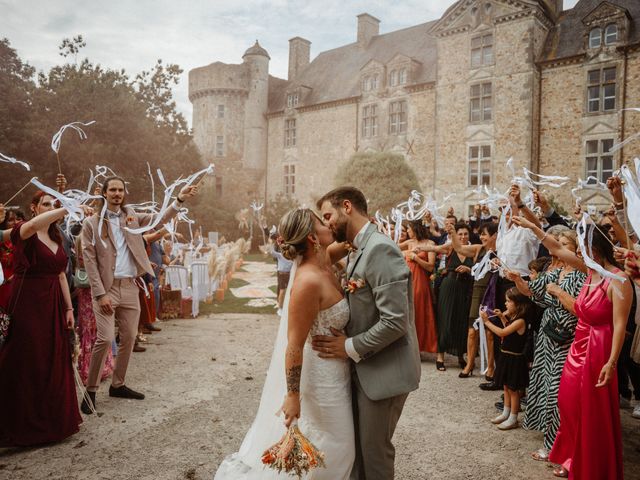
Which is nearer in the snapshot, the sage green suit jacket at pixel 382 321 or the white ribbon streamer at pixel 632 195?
the white ribbon streamer at pixel 632 195

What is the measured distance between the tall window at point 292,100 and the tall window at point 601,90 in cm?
1987

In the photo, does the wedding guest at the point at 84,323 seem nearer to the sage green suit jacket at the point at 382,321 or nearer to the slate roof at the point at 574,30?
the sage green suit jacket at the point at 382,321

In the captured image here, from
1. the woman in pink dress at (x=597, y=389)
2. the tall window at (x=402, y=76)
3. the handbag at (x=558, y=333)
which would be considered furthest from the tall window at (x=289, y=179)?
the woman in pink dress at (x=597, y=389)

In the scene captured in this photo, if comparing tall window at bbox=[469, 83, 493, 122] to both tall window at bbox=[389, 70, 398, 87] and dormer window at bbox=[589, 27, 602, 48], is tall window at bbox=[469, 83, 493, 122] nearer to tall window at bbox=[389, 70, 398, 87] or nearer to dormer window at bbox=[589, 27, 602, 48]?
dormer window at bbox=[589, 27, 602, 48]

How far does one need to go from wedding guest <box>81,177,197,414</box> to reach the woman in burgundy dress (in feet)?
1.52

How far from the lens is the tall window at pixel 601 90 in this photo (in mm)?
22734

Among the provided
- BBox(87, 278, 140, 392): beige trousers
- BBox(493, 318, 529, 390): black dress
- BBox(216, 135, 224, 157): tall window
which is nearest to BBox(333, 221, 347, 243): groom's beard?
BBox(493, 318, 529, 390): black dress

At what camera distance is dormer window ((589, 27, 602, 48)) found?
75.8 ft

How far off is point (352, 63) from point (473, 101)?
41.3 ft

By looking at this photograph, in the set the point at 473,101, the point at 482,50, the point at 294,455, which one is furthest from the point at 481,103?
the point at 294,455

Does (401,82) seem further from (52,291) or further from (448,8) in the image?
(52,291)

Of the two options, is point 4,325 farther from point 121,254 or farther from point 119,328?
point 121,254

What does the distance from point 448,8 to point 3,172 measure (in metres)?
22.7

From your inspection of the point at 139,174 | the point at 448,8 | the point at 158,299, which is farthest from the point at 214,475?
the point at 448,8
